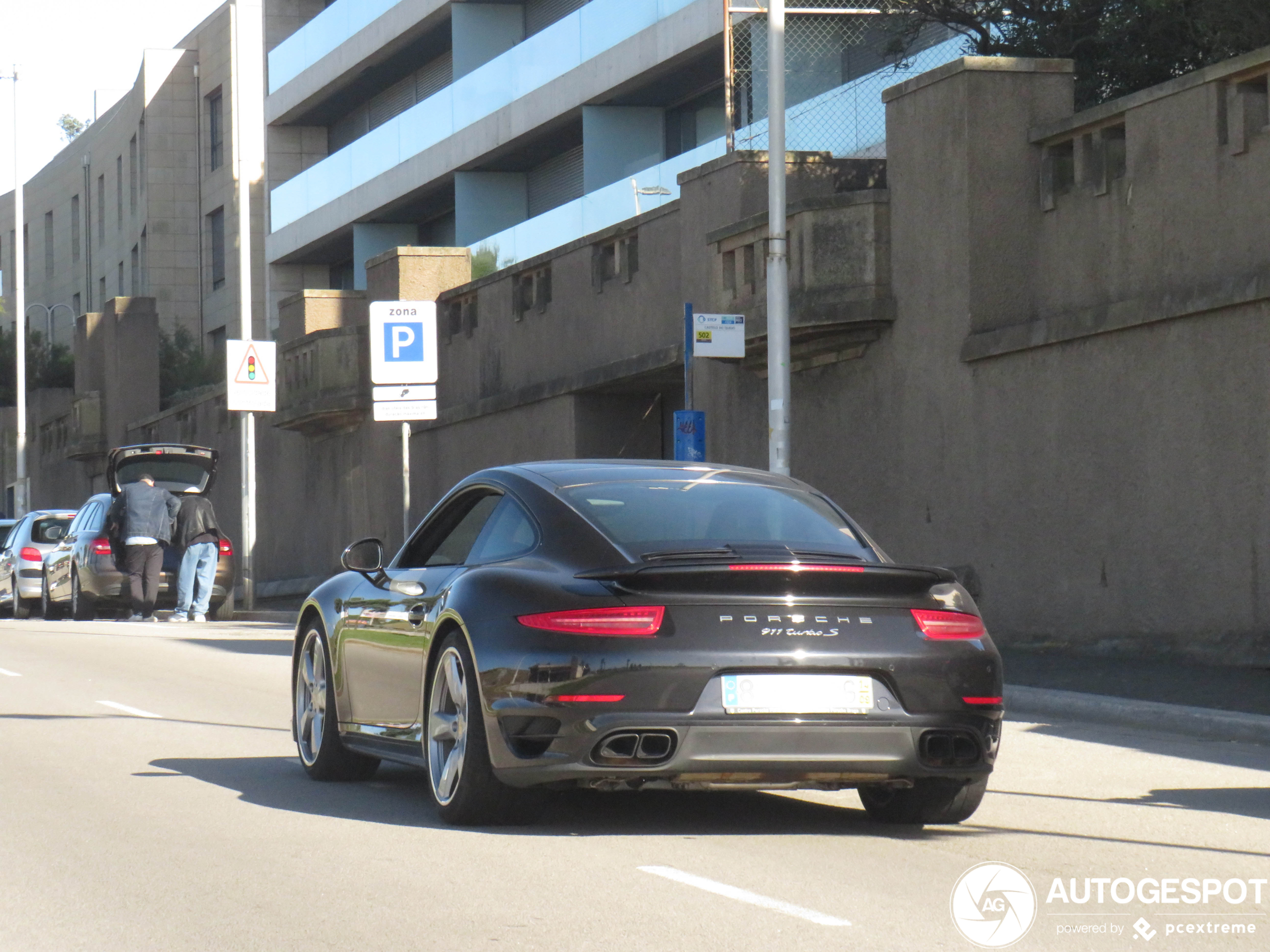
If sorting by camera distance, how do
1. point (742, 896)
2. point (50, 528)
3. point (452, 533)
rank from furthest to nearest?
1. point (50, 528)
2. point (452, 533)
3. point (742, 896)

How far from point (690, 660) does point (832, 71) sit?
1695 cm

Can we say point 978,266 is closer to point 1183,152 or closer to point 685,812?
point 1183,152

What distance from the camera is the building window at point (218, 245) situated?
55469 mm

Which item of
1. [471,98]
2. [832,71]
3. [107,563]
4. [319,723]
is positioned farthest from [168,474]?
[319,723]

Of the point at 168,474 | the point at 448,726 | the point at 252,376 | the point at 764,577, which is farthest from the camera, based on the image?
the point at 168,474

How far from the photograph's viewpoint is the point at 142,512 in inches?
954

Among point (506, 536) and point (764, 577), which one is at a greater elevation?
point (506, 536)

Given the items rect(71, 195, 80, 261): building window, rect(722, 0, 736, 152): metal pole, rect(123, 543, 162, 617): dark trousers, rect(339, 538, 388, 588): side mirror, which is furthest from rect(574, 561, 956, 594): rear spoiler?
rect(71, 195, 80, 261): building window

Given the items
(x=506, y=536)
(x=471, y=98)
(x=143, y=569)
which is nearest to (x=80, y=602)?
(x=143, y=569)

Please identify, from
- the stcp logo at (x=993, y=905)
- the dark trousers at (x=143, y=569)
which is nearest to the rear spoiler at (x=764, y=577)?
the stcp logo at (x=993, y=905)

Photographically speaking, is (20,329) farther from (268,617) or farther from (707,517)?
(707,517)

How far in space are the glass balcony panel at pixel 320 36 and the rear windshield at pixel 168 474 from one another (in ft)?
43.7

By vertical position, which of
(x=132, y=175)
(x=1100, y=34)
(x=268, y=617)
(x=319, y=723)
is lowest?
(x=268, y=617)

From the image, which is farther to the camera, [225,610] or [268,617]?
[225,610]
